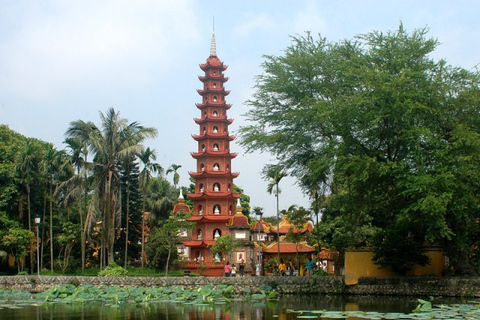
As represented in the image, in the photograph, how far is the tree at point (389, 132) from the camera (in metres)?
20.3

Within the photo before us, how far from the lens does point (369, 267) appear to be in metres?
24.9

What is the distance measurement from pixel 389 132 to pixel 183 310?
10.5 meters

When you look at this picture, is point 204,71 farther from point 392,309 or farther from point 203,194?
point 392,309

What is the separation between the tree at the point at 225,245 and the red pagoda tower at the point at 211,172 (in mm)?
2684

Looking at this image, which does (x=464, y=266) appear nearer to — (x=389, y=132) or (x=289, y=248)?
(x=389, y=132)

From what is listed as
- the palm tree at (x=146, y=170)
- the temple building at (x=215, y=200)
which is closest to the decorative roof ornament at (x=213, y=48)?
the temple building at (x=215, y=200)

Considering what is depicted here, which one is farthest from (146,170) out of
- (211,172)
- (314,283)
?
(314,283)

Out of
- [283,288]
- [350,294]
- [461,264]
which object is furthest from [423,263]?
[283,288]

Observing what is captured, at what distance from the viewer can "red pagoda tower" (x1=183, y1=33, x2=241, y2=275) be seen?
1797 inches

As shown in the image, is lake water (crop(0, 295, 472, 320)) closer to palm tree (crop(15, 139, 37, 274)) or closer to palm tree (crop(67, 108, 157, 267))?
palm tree (crop(67, 108, 157, 267))

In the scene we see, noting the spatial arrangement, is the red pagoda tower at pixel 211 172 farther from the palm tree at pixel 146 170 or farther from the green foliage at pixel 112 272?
the green foliage at pixel 112 272

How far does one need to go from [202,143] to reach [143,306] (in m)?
28.2

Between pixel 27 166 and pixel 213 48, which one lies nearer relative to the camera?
pixel 27 166

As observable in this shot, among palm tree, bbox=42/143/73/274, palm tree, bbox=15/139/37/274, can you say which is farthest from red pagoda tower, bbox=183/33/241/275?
palm tree, bbox=15/139/37/274
